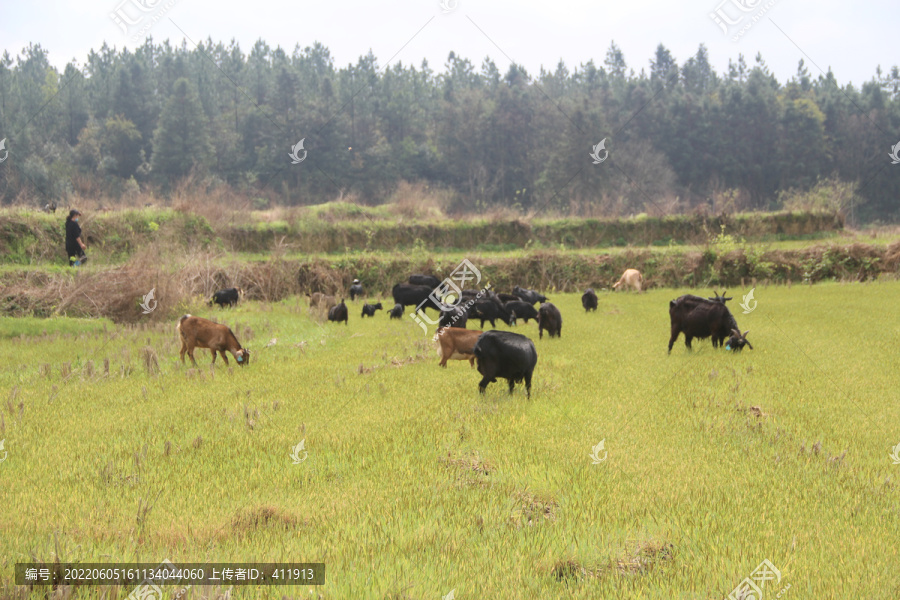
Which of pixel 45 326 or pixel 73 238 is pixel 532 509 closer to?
pixel 45 326

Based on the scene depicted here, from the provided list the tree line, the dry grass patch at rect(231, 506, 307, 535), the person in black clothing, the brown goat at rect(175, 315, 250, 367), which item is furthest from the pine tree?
the dry grass patch at rect(231, 506, 307, 535)

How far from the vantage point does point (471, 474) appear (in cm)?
590

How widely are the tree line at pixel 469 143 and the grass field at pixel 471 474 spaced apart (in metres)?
54.9

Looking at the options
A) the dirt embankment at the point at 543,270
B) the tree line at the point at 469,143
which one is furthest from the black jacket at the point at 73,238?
the tree line at the point at 469,143

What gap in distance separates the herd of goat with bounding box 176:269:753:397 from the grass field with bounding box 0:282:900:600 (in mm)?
517

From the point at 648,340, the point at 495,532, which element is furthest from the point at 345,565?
the point at 648,340

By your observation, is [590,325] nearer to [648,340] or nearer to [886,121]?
[648,340]

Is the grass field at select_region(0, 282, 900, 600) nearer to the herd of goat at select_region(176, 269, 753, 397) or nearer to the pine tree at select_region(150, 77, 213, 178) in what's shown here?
the herd of goat at select_region(176, 269, 753, 397)

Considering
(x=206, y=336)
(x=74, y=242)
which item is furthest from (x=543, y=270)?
(x=206, y=336)

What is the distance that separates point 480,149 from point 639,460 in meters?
73.7

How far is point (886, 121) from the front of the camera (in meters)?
77.8

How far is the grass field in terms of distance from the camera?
4.22 meters

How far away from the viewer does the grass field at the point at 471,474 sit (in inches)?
166

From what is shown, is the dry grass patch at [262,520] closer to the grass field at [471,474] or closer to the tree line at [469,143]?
the grass field at [471,474]
